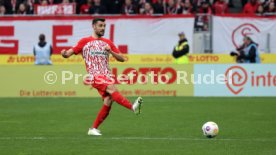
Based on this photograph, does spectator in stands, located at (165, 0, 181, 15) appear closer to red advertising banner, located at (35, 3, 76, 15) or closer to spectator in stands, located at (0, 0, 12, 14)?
red advertising banner, located at (35, 3, 76, 15)

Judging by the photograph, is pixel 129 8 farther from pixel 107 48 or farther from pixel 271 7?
pixel 107 48

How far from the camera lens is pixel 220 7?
31422 millimetres

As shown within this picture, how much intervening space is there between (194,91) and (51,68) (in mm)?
4849

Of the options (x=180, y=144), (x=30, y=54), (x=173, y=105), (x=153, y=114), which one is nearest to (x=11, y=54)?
(x=30, y=54)

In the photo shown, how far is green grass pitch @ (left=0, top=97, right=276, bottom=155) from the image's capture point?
12.3 m

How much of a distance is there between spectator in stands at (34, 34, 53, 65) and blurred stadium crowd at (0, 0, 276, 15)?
3.23 metres

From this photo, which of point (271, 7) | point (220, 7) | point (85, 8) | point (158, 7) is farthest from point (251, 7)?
point (85, 8)

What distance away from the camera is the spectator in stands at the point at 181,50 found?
2747cm

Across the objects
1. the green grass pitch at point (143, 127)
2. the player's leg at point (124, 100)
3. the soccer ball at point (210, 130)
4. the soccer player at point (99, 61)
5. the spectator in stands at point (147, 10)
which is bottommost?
the green grass pitch at point (143, 127)

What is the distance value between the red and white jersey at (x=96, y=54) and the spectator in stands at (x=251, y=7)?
17.3 metres

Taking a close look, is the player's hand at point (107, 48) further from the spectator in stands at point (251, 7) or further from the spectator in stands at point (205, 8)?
the spectator in stands at point (251, 7)

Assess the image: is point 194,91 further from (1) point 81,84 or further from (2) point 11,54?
(2) point 11,54

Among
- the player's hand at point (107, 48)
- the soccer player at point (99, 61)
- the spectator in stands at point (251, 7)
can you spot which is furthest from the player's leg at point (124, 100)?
the spectator in stands at point (251, 7)

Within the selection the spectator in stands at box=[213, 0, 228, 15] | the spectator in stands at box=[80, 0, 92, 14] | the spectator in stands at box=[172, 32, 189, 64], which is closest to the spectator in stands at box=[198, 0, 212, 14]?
the spectator in stands at box=[213, 0, 228, 15]
